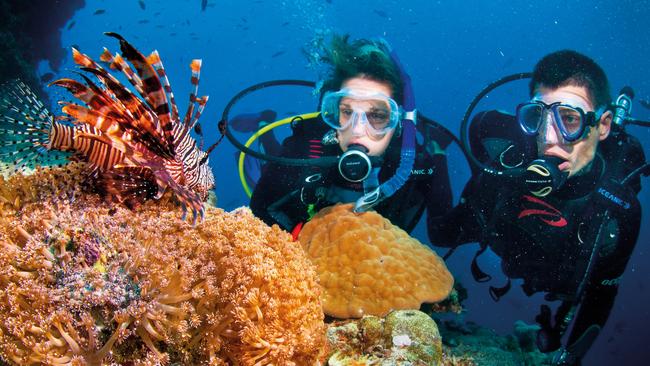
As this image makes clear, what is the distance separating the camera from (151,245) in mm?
1975

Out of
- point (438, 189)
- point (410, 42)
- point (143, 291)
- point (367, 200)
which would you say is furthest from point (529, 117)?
point (410, 42)

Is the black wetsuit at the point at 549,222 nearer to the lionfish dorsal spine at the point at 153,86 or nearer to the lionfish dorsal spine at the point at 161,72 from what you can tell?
the lionfish dorsal spine at the point at 161,72

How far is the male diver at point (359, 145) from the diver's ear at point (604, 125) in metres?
1.97

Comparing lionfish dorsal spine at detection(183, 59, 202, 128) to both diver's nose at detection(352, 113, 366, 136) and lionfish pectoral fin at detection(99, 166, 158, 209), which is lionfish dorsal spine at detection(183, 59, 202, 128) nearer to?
lionfish pectoral fin at detection(99, 166, 158, 209)

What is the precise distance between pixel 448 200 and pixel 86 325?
518cm

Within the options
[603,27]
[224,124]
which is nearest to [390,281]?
[224,124]

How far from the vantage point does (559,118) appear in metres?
4.38

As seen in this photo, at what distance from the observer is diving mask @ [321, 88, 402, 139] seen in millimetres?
5254

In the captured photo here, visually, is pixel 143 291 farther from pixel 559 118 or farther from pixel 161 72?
pixel 559 118

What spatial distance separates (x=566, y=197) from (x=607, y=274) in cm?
100

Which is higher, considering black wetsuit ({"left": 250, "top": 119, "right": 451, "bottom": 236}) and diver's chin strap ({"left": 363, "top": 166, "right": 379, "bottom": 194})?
black wetsuit ({"left": 250, "top": 119, "right": 451, "bottom": 236})

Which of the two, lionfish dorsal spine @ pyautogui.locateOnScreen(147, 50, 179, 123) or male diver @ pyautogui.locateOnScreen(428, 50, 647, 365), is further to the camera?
male diver @ pyautogui.locateOnScreen(428, 50, 647, 365)

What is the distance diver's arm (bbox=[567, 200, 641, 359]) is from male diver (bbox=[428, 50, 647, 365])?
0.04 feet

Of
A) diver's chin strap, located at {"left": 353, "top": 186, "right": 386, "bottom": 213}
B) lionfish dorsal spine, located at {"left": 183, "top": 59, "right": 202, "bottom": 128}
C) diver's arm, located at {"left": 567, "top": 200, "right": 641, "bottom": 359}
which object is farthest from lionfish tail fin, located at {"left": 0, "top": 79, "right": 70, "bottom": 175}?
diver's arm, located at {"left": 567, "top": 200, "right": 641, "bottom": 359}
